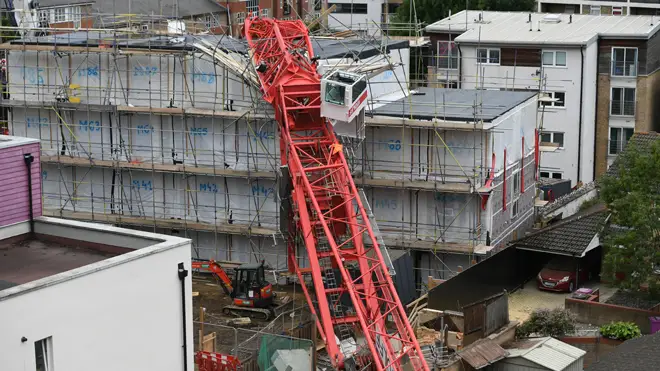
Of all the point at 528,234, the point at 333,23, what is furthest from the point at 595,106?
the point at 333,23

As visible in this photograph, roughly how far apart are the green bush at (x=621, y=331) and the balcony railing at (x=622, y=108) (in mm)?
20609

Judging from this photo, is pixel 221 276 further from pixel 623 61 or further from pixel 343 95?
pixel 623 61

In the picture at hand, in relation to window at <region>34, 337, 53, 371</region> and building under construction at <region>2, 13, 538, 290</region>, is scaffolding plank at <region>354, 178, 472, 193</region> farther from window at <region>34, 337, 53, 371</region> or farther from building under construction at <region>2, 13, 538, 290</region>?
window at <region>34, 337, 53, 371</region>

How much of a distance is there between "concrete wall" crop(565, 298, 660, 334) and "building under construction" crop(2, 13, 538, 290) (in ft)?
11.3

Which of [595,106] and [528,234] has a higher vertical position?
[595,106]

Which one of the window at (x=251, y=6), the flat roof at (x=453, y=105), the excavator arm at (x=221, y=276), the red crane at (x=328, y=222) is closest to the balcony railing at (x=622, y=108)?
the flat roof at (x=453, y=105)

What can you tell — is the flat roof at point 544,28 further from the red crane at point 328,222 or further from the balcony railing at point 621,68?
the red crane at point 328,222

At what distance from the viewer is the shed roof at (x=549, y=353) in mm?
30250

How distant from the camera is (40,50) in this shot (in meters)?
41.2

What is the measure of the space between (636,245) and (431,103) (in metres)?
8.42

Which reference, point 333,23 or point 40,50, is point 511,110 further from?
point 333,23

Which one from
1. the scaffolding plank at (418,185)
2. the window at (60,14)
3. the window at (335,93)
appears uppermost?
the window at (60,14)

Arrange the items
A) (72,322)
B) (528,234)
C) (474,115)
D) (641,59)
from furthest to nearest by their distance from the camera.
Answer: (641,59) → (528,234) → (474,115) → (72,322)

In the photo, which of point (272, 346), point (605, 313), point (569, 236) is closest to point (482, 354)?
point (272, 346)
